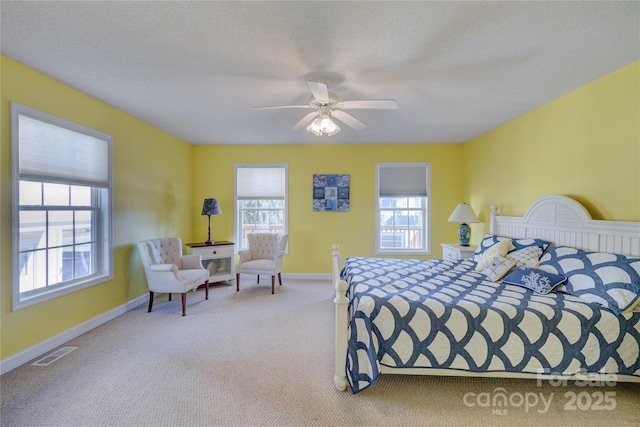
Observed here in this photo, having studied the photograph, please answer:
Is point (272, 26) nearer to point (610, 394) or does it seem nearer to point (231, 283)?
point (610, 394)

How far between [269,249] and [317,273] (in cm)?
103

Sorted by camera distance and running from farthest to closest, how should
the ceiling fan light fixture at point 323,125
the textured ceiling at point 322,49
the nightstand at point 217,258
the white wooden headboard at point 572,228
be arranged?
the nightstand at point 217,258
the ceiling fan light fixture at point 323,125
the white wooden headboard at point 572,228
the textured ceiling at point 322,49

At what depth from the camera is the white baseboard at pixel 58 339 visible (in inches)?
88.0

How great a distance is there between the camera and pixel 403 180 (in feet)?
16.7

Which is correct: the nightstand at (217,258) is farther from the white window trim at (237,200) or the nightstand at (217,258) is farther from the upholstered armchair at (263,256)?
the white window trim at (237,200)

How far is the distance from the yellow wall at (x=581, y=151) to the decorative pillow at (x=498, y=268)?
857 mm

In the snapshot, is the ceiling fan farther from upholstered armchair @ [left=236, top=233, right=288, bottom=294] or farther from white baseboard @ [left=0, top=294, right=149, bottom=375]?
white baseboard @ [left=0, top=294, right=149, bottom=375]

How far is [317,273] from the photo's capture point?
514 cm

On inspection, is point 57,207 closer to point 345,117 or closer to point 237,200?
point 237,200

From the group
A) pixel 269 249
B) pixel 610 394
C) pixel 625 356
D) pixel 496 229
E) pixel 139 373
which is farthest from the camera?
pixel 269 249

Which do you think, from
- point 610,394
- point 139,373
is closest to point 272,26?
point 139,373

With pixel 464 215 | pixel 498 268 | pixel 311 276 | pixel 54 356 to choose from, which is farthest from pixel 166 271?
pixel 464 215

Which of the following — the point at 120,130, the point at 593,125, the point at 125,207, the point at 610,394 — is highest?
the point at 120,130

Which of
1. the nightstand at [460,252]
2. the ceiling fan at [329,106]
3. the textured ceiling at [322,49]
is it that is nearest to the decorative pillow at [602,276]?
the nightstand at [460,252]
